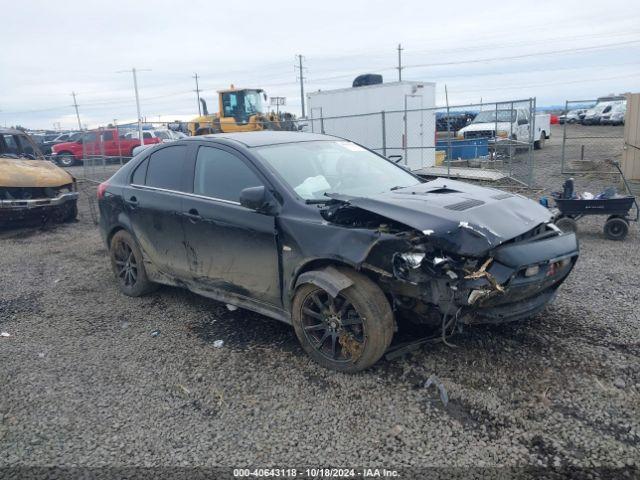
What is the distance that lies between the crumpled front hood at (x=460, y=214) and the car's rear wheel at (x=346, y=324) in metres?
0.52

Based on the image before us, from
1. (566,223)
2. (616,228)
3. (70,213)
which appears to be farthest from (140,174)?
(616,228)

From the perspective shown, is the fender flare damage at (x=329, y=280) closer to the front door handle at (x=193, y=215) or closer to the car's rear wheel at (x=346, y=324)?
the car's rear wheel at (x=346, y=324)

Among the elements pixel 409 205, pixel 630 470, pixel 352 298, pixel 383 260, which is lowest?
pixel 630 470

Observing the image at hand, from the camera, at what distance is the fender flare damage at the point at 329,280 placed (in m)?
3.43

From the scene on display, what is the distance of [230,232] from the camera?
421 cm

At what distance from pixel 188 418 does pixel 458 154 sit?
48.3 feet

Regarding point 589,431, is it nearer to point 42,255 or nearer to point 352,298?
point 352,298

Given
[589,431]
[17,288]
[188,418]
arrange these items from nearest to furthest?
[589,431]
[188,418]
[17,288]

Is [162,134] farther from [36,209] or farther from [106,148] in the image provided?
[36,209]

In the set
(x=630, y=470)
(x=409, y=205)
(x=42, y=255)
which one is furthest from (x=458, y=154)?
(x=630, y=470)

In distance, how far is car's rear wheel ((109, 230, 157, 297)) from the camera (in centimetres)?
534

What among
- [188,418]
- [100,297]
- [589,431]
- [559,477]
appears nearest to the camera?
[559,477]

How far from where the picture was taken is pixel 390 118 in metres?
15.5

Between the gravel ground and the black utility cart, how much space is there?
2207 mm
